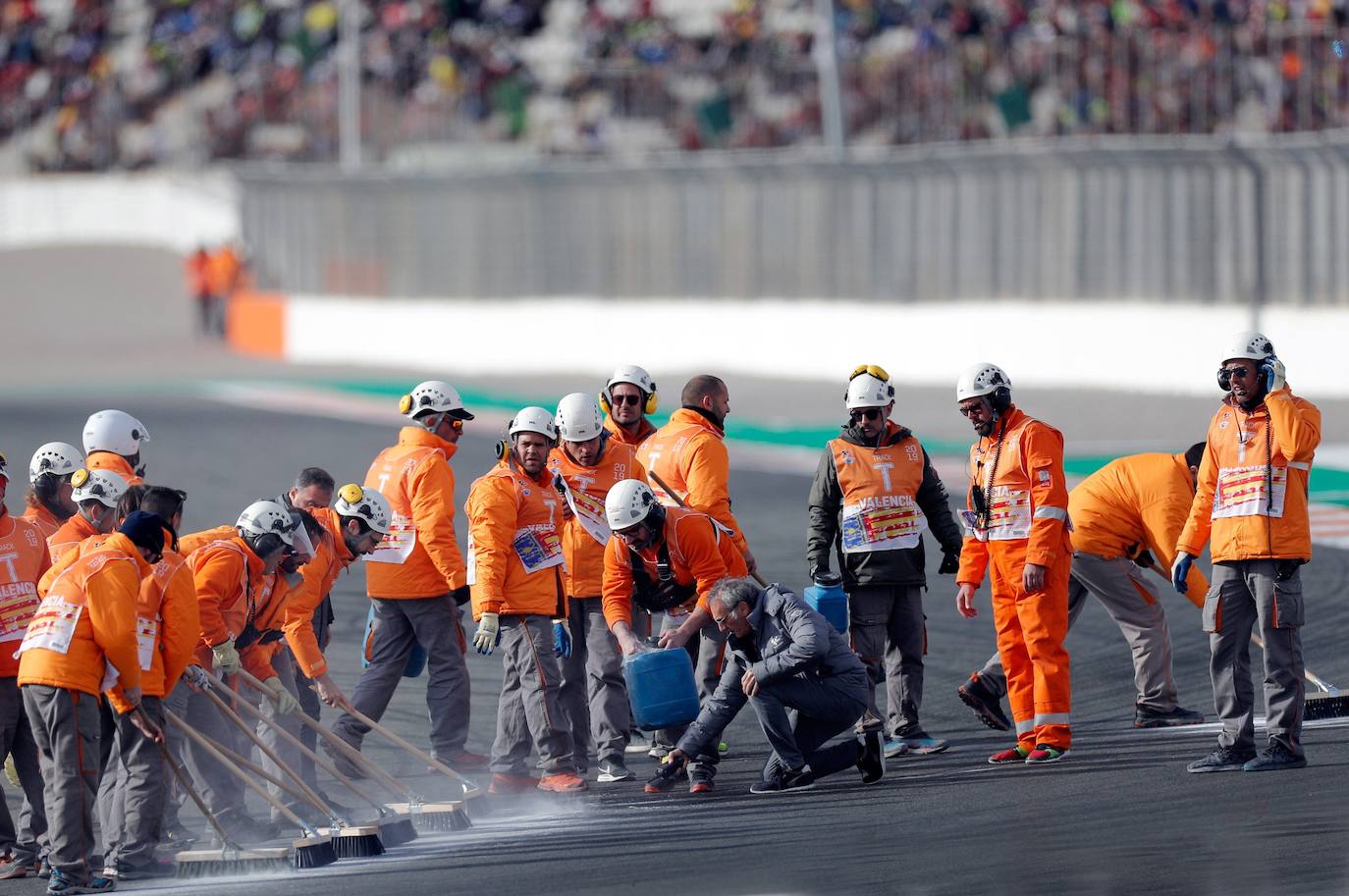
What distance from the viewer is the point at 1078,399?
2597 centimetres

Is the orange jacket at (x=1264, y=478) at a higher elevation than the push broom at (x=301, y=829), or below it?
higher

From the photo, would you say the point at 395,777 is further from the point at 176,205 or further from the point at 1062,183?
the point at 176,205

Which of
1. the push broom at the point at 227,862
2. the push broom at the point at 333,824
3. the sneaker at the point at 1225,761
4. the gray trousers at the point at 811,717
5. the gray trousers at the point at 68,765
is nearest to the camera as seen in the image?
the gray trousers at the point at 68,765

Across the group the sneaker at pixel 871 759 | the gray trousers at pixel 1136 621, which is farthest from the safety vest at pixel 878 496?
the sneaker at pixel 871 759

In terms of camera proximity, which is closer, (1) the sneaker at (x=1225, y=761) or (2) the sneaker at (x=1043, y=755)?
(1) the sneaker at (x=1225, y=761)

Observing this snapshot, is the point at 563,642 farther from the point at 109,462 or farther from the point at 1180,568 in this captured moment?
the point at 1180,568

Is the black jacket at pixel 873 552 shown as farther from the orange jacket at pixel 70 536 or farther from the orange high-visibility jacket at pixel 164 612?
the orange jacket at pixel 70 536

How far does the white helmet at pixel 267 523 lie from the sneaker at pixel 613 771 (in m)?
1.93

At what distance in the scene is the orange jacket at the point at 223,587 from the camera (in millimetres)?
10086

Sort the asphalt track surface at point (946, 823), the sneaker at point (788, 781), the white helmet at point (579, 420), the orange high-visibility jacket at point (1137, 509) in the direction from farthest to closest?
the orange high-visibility jacket at point (1137, 509)
the white helmet at point (579, 420)
the sneaker at point (788, 781)
the asphalt track surface at point (946, 823)

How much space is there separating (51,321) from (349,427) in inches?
858

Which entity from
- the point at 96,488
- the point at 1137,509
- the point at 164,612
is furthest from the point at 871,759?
the point at 96,488

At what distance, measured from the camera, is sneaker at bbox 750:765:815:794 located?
10.5 meters

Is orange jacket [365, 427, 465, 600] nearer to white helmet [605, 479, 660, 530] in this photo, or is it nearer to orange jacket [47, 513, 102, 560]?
white helmet [605, 479, 660, 530]
